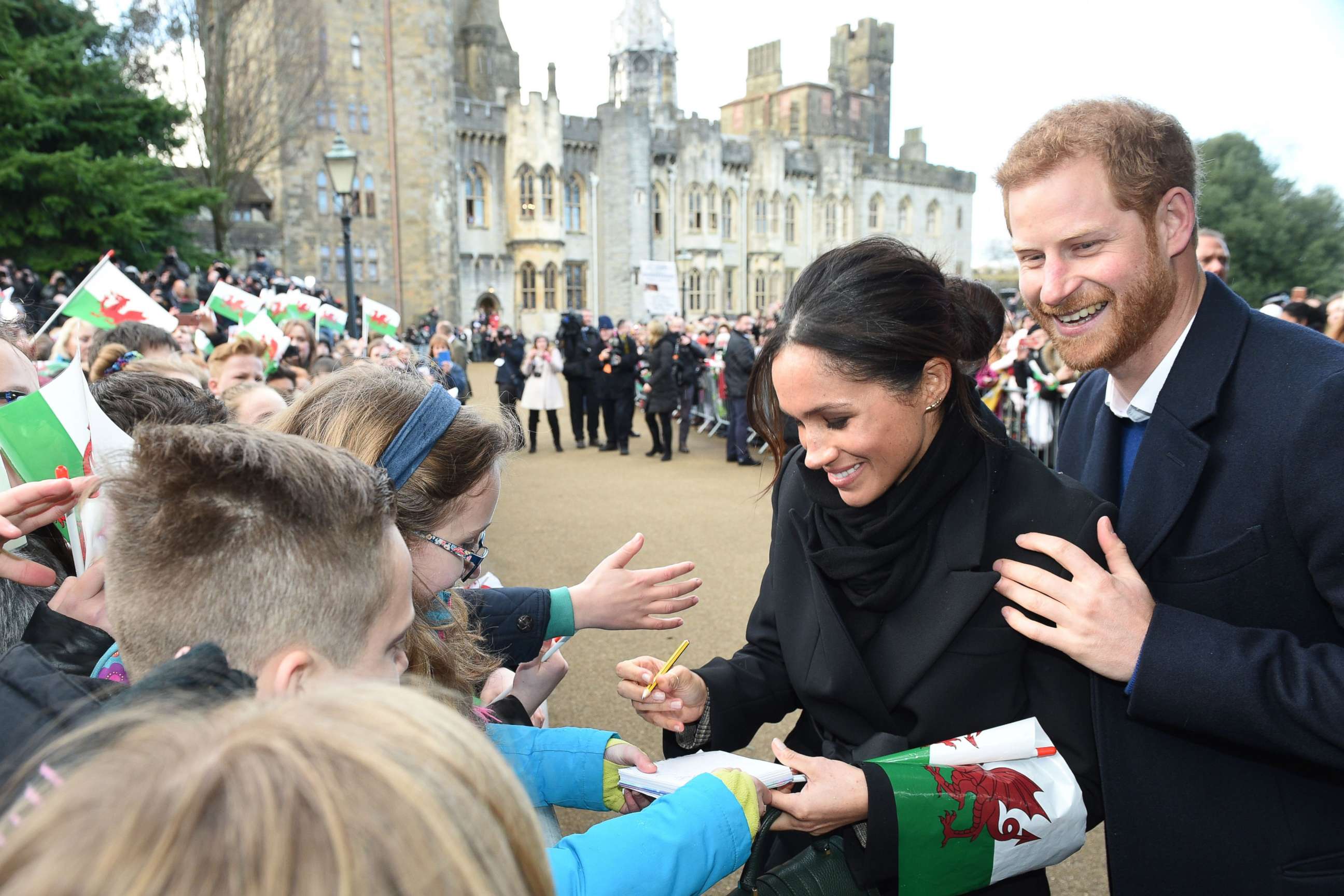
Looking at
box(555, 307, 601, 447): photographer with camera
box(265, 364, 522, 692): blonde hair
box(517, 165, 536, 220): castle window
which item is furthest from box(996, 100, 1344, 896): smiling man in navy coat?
box(517, 165, 536, 220): castle window

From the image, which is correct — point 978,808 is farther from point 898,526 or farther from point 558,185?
point 558,185

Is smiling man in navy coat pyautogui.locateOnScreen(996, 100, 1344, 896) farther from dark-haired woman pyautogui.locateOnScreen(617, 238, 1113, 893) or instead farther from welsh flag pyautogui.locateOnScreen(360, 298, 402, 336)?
welsh flag pyautogui.locateOnScreen(360, 298, 402, 336)

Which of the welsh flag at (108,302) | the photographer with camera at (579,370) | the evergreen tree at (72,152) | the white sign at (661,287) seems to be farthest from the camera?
the white sign at (661,287)

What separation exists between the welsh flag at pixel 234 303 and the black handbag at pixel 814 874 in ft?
26.4

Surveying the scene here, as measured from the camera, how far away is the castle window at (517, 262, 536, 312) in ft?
141

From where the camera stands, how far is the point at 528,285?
142 ft

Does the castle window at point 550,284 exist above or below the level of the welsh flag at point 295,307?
above

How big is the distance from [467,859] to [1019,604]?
1.41 metres

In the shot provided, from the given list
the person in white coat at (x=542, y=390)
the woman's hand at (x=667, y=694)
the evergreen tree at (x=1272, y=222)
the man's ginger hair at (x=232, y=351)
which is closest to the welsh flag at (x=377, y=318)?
the person in white coat at (x=542, y=390)

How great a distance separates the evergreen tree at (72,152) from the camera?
647 inches

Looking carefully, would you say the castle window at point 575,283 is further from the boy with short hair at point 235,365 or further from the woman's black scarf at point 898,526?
the woman's black scarf at point 898,526

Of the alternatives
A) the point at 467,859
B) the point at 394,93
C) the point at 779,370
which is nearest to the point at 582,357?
the point at 779,370

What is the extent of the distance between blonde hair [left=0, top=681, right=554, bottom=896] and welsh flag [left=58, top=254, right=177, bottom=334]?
615cm

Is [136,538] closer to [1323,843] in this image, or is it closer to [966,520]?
[966,520]
